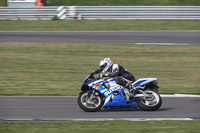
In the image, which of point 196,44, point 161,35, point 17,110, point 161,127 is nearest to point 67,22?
point 161,35

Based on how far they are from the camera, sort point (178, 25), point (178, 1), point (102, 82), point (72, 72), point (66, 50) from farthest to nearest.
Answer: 1. point (178, 1)
2. point (178, 25)
3. point (66, 50)
4. point (72, 72)
5. point (102, 82)

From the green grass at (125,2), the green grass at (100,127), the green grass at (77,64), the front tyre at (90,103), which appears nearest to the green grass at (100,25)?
the green grass at (77,64)

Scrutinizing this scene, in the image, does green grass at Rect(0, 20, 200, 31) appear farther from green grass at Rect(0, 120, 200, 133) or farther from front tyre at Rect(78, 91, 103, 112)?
green grass at Rect(0, 120, 200, 133)

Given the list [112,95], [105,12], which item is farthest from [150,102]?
[105,12]

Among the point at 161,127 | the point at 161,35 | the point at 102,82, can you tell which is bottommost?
the point at 161,127

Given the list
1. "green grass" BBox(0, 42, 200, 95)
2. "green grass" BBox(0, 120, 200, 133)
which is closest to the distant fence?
"green grass" BBox(0, 42, 200, 95)

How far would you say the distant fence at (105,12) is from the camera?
2778cm

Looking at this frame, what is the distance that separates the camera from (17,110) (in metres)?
10.8

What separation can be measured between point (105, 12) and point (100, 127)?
20463mm

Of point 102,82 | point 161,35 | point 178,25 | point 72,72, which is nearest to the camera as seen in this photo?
point 102,82

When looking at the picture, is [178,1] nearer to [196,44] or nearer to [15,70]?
[196,44]

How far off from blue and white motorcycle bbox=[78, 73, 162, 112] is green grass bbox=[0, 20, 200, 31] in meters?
15.5

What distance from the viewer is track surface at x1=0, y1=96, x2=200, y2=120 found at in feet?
33.1

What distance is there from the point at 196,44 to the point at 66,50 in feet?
23.5
